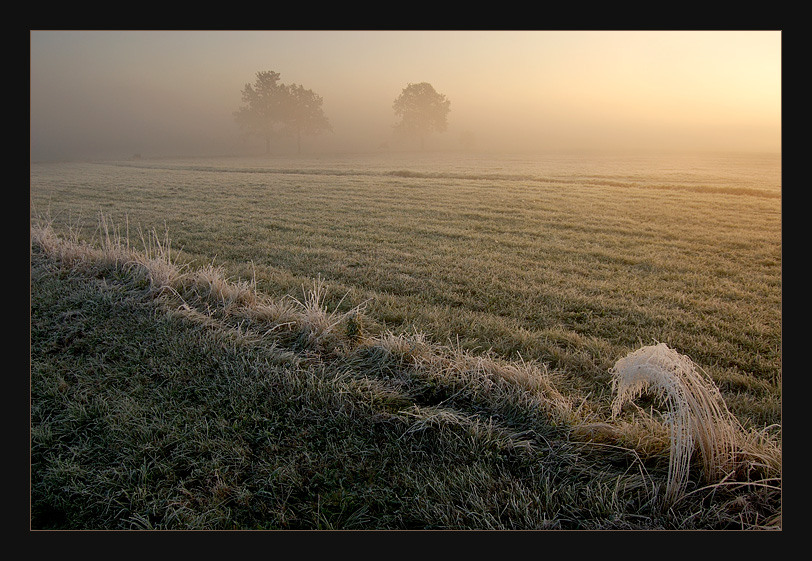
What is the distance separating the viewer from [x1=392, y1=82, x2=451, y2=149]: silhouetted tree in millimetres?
3955

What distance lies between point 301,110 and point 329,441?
2.78 metres

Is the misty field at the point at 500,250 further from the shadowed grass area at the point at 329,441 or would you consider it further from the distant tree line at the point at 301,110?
the distant tree line at the point at 301,110

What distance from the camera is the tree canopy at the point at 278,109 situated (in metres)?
4.01

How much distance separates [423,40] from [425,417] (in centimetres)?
271

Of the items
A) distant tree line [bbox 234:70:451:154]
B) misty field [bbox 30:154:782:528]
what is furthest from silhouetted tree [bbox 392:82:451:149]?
misty field [bbox 30:154:782:528]

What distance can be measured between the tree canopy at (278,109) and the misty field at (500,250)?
43 cm

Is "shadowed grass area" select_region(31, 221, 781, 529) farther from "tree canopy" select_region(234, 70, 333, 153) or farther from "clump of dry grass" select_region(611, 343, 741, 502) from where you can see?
"tree canopy" select_region(234, 70, 333, 153)

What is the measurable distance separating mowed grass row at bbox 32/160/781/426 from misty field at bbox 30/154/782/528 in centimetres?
1

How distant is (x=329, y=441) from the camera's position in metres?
2.51

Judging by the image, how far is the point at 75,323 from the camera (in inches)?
140

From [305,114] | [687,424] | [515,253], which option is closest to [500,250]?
[515,253]

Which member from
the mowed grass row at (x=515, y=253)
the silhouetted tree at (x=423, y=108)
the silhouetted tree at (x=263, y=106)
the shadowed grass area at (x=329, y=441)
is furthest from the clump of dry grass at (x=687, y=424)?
the silhouetted tree at (x=263, y=106)

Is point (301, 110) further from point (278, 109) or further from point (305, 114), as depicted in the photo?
point (278, 109)

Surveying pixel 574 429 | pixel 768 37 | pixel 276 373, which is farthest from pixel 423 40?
pixel 574 429
